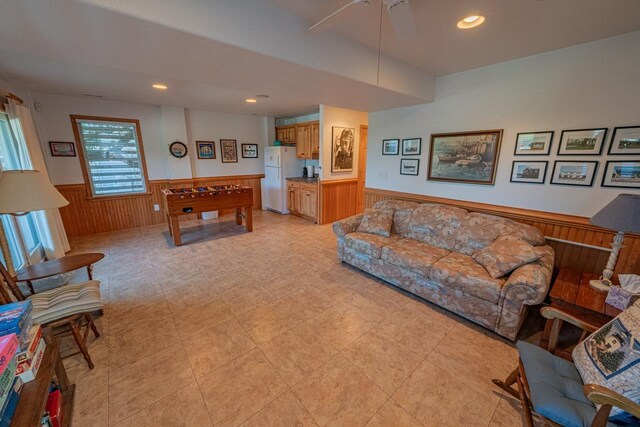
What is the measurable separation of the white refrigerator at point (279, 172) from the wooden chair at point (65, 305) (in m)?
4.17

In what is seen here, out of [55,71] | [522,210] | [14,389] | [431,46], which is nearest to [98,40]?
[14,389]

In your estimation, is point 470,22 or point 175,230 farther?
point 175,230

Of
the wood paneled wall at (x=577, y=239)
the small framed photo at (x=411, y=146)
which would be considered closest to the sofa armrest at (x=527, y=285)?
the wood paneled wall at (x=577, y=239)

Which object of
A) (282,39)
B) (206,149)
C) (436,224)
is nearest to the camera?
(282,39)

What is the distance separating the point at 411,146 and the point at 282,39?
2.36 m

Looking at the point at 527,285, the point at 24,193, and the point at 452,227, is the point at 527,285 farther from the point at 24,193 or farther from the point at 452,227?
the point at 24,193

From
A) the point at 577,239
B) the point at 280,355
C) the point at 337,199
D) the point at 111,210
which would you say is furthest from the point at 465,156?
the point at 111,210

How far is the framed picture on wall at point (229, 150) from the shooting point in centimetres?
573

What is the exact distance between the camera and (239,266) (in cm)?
323

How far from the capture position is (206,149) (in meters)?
5.52

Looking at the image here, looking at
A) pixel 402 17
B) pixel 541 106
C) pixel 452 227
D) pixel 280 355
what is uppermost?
pixel 402 17

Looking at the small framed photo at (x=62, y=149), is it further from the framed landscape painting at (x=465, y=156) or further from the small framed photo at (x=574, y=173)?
the small framed photo at (x=574, y=173)

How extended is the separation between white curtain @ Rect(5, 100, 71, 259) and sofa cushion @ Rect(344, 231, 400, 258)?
3.91 metres

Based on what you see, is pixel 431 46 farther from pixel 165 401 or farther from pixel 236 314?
pixel 165 401
